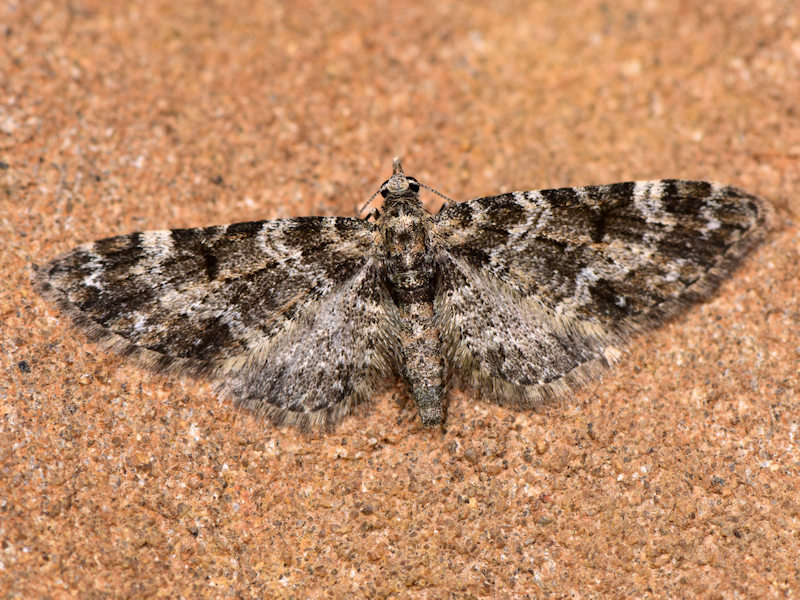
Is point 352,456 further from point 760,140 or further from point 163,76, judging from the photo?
point 760,140

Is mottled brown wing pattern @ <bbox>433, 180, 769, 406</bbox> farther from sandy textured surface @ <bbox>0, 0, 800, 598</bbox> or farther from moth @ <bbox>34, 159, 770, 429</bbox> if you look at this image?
sandy textured surface @ <bbox>0, 0, 800, 598</bbox>

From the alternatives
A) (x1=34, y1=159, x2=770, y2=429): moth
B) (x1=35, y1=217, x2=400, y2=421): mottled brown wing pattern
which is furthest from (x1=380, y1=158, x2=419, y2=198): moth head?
(x1=35, y1=217, x2=400, y2=421): mottled brown wing pattern

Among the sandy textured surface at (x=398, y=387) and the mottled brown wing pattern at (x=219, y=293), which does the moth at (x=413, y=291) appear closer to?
the mottled brown wing pattern at (x=219, y=293)

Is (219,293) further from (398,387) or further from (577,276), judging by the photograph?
(577,276)

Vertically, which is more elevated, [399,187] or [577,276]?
[399,187]

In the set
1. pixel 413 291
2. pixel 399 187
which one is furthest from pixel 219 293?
pixel 399 187

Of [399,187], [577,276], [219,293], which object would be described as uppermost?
[399,187]
